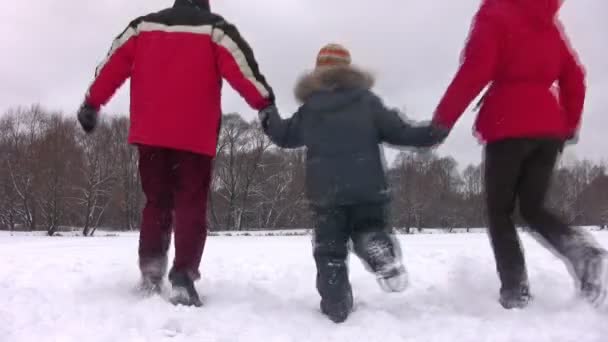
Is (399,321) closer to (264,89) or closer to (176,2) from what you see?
(264,89)

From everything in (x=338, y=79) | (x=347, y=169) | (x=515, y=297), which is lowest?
(x=515, y=297)

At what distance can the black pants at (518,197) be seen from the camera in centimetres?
256

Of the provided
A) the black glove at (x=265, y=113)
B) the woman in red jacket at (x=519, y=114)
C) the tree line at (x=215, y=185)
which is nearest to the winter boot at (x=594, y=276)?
the woman in red jacket at (x=519, y=114)

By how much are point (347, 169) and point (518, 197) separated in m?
0.99

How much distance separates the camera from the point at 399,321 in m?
2.35

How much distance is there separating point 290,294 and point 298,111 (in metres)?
1.12

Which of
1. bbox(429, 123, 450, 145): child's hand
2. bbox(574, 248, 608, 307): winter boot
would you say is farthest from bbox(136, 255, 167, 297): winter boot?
bbox(574, 248, 608, 307): winter boot

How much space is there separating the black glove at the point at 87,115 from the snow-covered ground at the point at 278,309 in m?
0.96

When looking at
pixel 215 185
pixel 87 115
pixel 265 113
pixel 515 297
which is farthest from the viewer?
pixel 215 185

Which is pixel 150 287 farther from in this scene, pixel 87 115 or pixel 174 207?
pixel 87 115

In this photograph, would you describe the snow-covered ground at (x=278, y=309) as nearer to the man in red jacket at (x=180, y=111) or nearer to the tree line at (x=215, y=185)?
the man in red jacket at (x=180, y=111)

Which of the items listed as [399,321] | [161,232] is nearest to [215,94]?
[161,232]

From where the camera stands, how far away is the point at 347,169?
2594mm

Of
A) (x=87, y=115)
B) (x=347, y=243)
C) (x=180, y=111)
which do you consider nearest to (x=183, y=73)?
(x=180, y=111)
